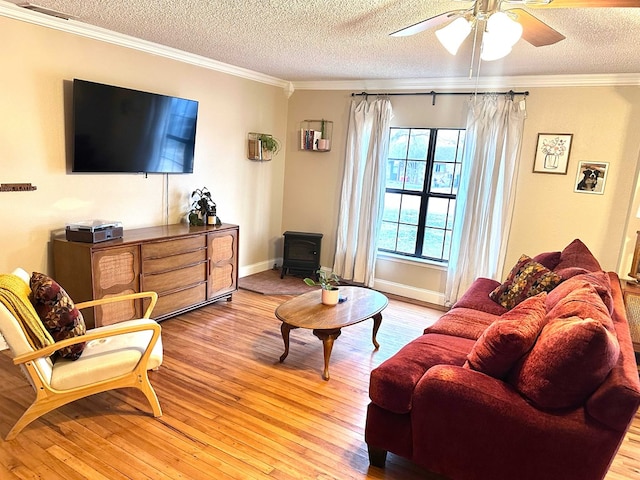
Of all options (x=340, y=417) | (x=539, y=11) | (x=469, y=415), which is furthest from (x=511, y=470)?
A: (x=539, y=11)

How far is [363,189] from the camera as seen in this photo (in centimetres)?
533

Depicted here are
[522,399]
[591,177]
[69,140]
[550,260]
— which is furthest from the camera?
[591,177]

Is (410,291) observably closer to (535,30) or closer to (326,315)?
(326,315)

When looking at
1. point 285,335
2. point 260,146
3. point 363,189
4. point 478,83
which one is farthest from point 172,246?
point 478,83

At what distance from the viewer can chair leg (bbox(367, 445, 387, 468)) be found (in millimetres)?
2295

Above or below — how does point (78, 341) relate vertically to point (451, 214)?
below

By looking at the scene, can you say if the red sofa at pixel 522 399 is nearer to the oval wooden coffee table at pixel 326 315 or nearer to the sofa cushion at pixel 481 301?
the oval wooden coffee table at pixel 326 315

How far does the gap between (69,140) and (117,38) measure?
969 mm

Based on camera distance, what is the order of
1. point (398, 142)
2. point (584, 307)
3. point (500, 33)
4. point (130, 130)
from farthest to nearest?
point (398, 142) → point (130, 130) → point (500, 33) → point (584, 307)

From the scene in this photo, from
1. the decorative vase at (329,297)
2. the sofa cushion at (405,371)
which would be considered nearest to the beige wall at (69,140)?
the decorative vase at (329,297)

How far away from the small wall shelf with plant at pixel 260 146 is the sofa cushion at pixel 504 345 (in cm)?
391

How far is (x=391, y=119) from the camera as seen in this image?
5109 millimetres

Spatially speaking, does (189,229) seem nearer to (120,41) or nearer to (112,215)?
(112,215)

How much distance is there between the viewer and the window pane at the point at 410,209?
5215 millimetres
